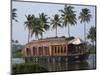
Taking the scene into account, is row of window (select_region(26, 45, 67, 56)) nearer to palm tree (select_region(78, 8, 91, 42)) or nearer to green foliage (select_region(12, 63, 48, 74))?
green foliage (select_region(12, 63, 48, 74))

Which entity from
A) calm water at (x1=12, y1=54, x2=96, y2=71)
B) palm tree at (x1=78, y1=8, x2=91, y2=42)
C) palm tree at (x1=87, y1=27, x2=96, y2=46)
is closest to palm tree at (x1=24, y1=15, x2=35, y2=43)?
calm water at (x1=12, y1=54, x2=96, y2=71)

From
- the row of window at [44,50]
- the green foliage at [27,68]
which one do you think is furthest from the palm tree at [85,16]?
the green foliage at [27,68]

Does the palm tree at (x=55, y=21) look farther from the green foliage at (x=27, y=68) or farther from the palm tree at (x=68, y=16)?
the green foliage at (x=27, y=68)

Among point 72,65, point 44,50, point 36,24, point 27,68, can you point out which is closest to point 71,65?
point 72,65

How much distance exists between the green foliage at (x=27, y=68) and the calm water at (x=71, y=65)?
0.05 metres

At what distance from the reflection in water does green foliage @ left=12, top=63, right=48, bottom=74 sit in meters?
0.07

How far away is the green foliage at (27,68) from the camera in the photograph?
8.45 ft

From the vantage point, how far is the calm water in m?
2.70

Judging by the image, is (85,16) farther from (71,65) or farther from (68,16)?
(71,65)

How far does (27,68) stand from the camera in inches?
104

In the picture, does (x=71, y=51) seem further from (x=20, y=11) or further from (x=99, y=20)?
(x=20, y=11)

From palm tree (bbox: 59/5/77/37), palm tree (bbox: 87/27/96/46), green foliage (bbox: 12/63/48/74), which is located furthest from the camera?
palm tree (bbox: 87/27/96/46)

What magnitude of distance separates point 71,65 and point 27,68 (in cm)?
57
